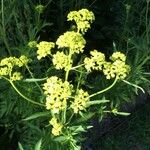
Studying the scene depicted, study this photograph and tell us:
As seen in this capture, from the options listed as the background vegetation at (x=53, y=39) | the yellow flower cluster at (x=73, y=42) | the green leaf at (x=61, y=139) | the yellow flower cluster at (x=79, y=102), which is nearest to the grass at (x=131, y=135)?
the background vegetation at (x=53, y=39)

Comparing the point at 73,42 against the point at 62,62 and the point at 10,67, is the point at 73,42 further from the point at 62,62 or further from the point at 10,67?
the point at 10,67

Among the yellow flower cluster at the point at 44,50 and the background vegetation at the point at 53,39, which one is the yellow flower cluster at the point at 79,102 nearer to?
the yellow flower cluster at the point at 44,50

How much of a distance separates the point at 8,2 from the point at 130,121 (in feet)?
4.22

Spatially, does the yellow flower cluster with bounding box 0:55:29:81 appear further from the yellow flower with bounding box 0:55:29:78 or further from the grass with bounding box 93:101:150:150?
the grass with bounding box 93:101:150:150

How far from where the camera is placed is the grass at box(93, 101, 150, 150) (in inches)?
121

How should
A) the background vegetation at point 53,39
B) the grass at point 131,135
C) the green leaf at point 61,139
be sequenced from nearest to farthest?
the green leaf at point 61,139 < the background vegetation at point 53,39 < the grass at point 131,135

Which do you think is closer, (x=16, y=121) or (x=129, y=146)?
(x=16, y=121)

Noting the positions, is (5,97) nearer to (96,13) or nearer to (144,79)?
(144,79)

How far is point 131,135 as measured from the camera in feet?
10.4

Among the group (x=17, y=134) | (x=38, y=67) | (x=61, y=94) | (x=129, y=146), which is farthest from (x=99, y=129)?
(x=61, y=94)

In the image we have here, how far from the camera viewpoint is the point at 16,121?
8.45 ft

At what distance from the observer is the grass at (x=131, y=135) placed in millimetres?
3070

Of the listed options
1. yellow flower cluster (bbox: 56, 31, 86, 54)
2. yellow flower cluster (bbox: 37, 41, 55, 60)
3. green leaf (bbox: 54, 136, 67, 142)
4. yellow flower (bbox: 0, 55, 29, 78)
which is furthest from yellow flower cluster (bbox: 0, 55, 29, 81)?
green leaf (bbox: 54, 136, 67, 142)

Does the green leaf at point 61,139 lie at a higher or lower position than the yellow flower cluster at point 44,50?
lower
